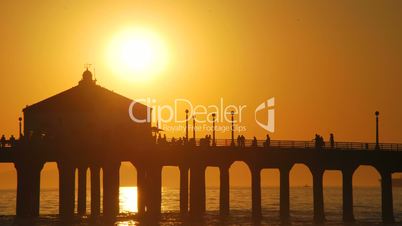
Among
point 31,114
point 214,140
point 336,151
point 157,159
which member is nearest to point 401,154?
point 336,151

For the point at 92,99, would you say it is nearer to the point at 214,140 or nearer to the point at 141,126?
the point at 141,126

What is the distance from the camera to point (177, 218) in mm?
95500

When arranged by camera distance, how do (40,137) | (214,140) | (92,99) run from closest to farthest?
(40,137)
(214,140)
(92,99)

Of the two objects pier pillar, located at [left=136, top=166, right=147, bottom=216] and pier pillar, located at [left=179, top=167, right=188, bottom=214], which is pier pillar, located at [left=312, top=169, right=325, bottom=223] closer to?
pier pillar, located at [left=179, top=167, right=188, bottom=214]

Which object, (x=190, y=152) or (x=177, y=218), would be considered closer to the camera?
(x=190, y=152)

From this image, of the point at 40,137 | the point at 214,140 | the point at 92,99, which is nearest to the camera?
the point at 40,137

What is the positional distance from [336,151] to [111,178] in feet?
74.6

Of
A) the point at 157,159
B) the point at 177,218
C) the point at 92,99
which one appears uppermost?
the point at 92,99

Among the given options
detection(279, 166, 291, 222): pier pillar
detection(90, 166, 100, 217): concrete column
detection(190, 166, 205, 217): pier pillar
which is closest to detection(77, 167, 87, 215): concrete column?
detection(90, 166, 100, 217): concrete column

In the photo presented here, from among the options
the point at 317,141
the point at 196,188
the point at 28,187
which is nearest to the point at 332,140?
the point at 317,141

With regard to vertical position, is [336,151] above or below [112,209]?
above

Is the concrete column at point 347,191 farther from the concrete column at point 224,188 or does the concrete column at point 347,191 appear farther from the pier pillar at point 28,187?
the pier pillar at point 28,187

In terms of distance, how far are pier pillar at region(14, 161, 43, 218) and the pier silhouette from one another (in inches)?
3.6

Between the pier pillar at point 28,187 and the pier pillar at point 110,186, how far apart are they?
6175 millimetres
